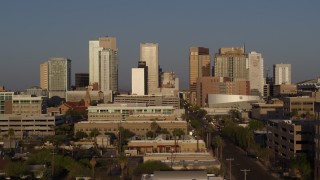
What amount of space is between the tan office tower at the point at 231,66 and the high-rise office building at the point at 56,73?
20.5 m

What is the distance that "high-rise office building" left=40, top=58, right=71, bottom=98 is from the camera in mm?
79000

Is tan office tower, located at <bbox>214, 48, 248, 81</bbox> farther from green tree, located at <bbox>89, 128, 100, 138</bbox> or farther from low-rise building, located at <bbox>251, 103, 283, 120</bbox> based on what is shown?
green tree, located at <bbox>89, 128, 100, 138</bbox>

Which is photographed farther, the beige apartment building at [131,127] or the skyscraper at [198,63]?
the skyscraper at [198,63]

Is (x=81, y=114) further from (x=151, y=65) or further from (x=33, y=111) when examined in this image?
(x=151, y=65)

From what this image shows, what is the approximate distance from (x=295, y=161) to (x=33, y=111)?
28.6 m

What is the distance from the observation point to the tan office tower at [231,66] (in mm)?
74500

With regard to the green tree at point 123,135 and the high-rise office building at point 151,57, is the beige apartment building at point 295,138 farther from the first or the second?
the high-rise office building at point 151,57

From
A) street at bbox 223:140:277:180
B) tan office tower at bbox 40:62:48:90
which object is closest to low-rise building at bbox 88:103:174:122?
street at bbox 223:140:277:180

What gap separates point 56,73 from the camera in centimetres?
7944

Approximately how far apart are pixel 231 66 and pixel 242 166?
5555 cm

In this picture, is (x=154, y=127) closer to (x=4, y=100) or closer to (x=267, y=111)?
(x=267, y=111)

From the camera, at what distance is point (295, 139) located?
1917 centimetres

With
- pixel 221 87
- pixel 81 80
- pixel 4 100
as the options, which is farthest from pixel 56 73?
pixel 4 100

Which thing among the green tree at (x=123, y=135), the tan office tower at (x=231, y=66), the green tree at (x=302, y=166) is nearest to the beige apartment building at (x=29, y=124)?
the green tree at (x=123, y=135)
